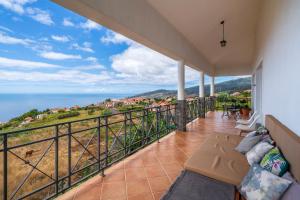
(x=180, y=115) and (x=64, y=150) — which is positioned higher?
(x=180, y=115)

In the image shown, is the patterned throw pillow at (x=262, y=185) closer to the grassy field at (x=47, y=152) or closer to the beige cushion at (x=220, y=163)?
the beige cushion at (x=220, y=163)

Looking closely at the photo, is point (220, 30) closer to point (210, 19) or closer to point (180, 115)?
point (210, 19)

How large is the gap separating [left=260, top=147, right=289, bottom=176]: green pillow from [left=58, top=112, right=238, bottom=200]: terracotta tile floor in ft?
3.84

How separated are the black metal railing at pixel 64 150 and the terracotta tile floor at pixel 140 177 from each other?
0.14m

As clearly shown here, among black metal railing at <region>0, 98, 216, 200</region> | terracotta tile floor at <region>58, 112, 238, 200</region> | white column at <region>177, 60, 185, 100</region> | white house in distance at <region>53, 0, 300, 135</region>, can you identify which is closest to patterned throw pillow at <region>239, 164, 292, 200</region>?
white house in distance at <region>53, 0, 300, 135</region>

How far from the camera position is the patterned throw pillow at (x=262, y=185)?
109cm

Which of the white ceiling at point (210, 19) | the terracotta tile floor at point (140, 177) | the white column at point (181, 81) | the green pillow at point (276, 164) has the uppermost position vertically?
the white ceiling at point (210, 19)

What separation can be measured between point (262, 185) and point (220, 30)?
16.1 ft

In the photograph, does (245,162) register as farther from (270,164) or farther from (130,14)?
(130,14)

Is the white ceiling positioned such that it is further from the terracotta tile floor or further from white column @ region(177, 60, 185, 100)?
the terracotta tile floor

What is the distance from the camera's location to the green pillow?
132 cm

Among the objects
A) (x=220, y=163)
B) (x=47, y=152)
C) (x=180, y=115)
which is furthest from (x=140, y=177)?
(x=180, y=115)

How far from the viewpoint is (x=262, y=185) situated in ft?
3.97

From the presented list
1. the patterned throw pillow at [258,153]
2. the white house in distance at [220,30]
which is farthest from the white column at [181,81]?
the patterned throw pillow at [258,153]
